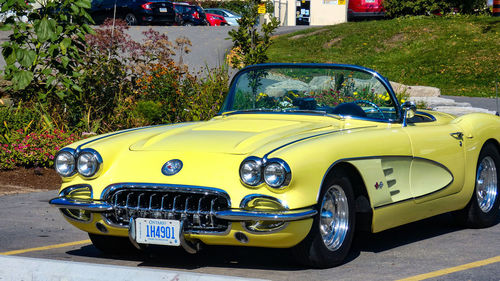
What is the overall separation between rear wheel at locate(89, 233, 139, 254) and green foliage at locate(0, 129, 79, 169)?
4407 millimetres

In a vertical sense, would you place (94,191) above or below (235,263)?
above

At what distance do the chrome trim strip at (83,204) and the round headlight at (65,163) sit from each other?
0.19 meters

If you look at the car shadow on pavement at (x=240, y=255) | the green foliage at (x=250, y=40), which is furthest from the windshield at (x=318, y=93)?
the green foliage at (x=250, y=40)

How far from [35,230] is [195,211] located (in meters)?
2.46

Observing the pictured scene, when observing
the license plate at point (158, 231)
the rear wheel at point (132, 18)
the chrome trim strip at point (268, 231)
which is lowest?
the rear wheel at point (132, 18)

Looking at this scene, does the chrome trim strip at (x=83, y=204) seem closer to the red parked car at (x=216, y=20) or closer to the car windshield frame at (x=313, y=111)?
the car windshield frame at (x=313, y=111)

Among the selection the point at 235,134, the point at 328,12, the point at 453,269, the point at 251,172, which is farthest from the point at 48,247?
the point at 328,12

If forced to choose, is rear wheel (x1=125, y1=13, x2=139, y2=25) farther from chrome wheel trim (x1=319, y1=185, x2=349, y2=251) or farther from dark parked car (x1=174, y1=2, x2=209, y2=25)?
chrome wheel trim (x1=319, y1=185, x2=349, y2=251)

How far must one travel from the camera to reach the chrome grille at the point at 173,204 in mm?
5461

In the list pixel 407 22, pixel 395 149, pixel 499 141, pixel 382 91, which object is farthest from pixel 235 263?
pixel 407 22

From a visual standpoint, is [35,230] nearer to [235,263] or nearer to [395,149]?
[235,263]

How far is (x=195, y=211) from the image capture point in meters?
5.47

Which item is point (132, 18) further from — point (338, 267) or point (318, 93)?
point (338, 267)

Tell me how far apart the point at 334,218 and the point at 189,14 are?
25.5m
